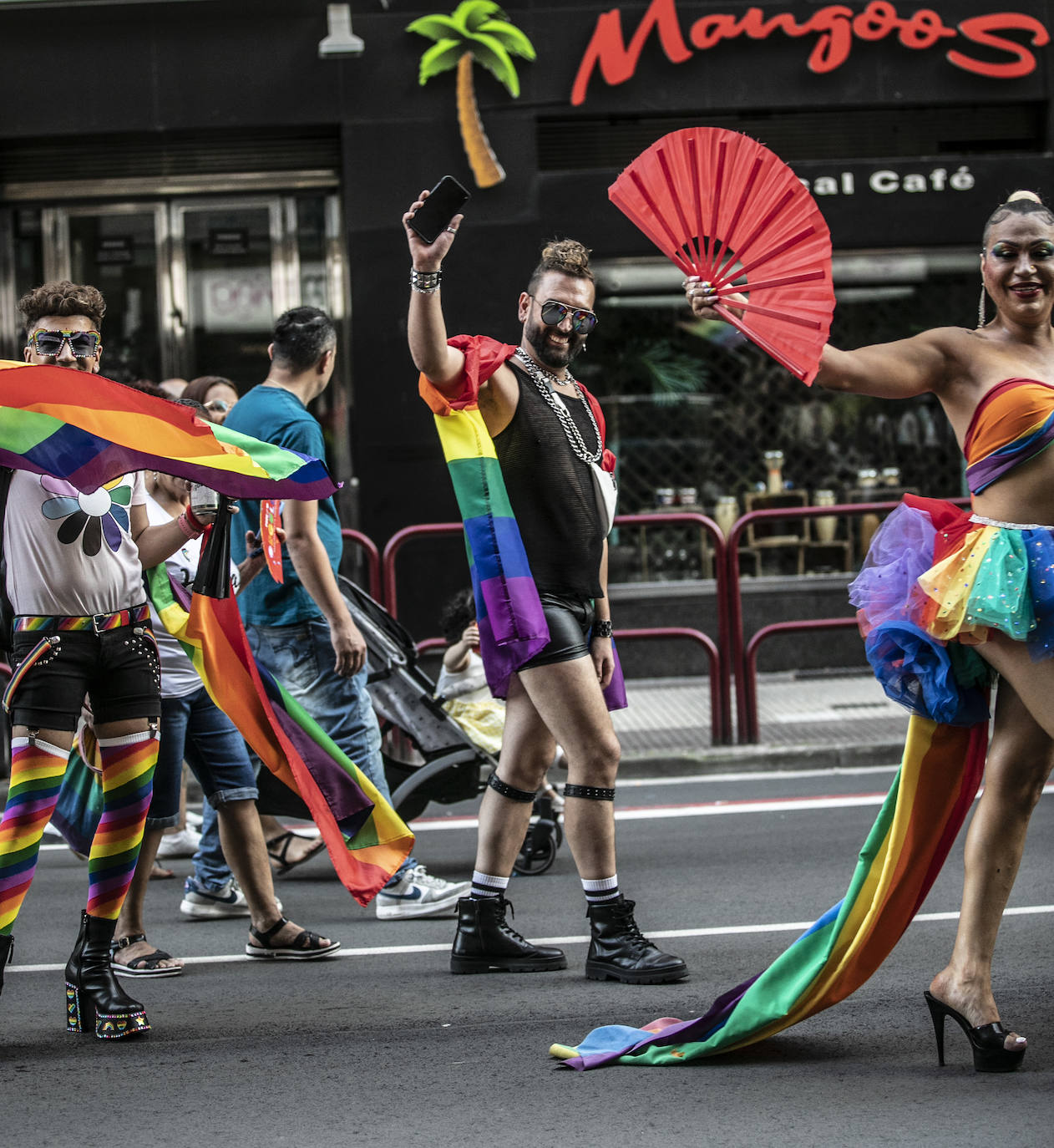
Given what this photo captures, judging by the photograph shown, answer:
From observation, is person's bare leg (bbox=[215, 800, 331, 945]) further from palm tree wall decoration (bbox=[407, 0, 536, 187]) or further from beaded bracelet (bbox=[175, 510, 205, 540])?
Result: palm tree wall decoration (bbox=[407, 0, 536, 187])

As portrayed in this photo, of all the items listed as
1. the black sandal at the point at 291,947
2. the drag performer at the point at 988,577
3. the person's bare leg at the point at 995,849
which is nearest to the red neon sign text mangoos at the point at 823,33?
the black sandal at the point at 291,947

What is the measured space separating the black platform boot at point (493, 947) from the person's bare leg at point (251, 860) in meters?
0.58

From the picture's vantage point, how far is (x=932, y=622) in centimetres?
390

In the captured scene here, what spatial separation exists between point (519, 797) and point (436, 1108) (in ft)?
4.74

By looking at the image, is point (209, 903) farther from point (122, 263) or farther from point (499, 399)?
point (122, 263)

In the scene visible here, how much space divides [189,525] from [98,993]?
1.36m

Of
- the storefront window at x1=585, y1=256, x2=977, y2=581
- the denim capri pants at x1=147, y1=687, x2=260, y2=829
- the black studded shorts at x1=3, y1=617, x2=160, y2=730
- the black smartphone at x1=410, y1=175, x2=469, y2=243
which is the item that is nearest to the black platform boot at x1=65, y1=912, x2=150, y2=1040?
the black studded shorts at x1=3, y1=617, x2=160, y2=730

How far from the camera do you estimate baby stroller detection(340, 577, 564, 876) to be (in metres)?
6.67

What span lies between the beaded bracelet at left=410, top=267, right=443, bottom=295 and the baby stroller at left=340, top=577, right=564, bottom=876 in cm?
247

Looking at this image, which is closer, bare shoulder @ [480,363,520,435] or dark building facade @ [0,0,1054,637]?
bare shoulder @ [480,363,520,435]

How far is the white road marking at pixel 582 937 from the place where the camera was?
5484 mm

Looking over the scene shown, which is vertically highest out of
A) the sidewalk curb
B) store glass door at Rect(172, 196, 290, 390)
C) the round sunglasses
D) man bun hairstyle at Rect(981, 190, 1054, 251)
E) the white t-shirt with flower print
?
store glass door at Rect(172, 196, 290, 390)

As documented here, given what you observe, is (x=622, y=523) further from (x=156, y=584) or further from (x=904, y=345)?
(x=904, y=345)

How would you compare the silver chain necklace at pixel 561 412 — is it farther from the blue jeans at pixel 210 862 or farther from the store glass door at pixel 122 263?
the store glass door at pixel 122 263
